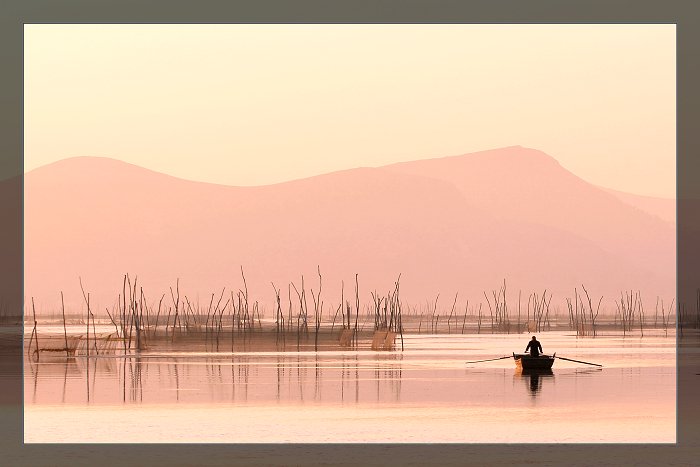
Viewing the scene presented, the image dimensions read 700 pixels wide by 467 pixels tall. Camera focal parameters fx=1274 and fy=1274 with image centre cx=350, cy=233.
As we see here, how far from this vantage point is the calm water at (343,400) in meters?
24.7

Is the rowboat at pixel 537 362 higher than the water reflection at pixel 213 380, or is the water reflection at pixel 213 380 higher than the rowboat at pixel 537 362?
the rowboat at pixel 537 362

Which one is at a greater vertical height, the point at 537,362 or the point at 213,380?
the point at 537,362

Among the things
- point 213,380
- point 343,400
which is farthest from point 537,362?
point 343,400

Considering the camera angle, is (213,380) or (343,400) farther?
(213,380)

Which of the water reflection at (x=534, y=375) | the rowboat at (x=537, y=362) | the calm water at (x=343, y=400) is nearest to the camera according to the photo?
the calm water at (x=343, y=400)

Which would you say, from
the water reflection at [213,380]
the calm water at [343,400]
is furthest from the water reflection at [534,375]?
the water reflection at [213,380]

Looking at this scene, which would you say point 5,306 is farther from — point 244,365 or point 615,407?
point 615,407

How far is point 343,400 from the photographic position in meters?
32.2

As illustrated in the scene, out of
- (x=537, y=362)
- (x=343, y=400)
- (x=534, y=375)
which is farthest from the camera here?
(x=534, y=375)

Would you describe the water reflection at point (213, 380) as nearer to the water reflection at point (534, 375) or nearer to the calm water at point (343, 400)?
the calm water at point (343, 400)

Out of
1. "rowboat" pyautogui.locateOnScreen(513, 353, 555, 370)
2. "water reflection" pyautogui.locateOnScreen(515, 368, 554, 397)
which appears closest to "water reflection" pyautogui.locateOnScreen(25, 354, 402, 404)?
"water reflection" pyautogui.locateOnScreen(515, 368, 554, 397)

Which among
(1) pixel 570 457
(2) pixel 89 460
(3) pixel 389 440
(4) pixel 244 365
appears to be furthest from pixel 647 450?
(4) pixel 244 365

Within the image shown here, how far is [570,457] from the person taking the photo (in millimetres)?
20078

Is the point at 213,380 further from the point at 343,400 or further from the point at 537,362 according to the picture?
the point at 537,362
